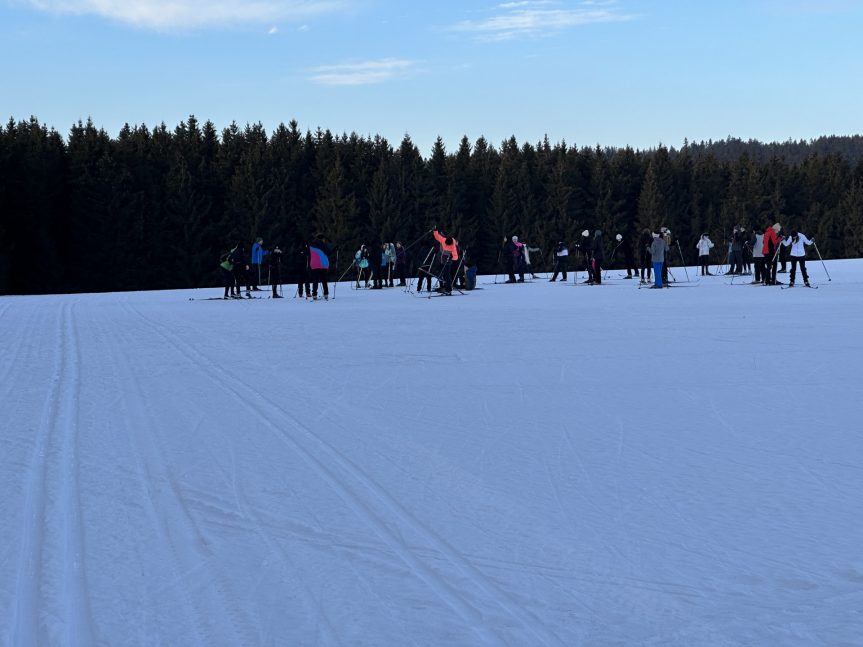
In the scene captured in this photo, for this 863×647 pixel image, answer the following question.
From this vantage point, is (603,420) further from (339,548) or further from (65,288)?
(65,288)

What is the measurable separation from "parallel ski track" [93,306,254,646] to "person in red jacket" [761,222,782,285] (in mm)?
19721

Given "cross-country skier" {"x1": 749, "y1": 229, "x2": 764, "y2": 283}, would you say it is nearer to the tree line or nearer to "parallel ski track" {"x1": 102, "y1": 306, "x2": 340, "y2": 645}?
"parallel ski track" {"x1": 102, "y1": 306, "x2": 340, "y2": 645}

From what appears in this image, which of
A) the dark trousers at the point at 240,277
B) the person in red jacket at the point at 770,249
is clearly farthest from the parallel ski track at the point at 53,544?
the dark trousers at the point at 240,277

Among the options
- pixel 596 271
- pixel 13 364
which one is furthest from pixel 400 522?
pixel 596 271

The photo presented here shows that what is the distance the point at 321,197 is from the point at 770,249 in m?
55.2

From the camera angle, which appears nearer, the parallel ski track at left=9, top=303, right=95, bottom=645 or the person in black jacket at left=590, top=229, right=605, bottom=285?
the parallel ski track at left=9, top=303, right=95, bottom=645

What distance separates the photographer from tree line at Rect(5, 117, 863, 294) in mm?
64125

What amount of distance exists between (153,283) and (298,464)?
205 ft

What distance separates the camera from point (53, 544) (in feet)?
14.5

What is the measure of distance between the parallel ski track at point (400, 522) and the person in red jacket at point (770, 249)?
1887 centimetres

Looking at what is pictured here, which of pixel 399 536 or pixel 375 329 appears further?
pixel 375 329

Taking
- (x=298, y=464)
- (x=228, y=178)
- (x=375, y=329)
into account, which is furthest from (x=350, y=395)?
(x=228, y=178)

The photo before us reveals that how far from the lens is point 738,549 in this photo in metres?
4.27

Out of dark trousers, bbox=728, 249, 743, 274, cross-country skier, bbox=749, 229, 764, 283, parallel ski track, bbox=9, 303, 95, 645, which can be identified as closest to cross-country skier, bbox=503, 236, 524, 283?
dark trousers, bbox=728, 249, 743, 274
